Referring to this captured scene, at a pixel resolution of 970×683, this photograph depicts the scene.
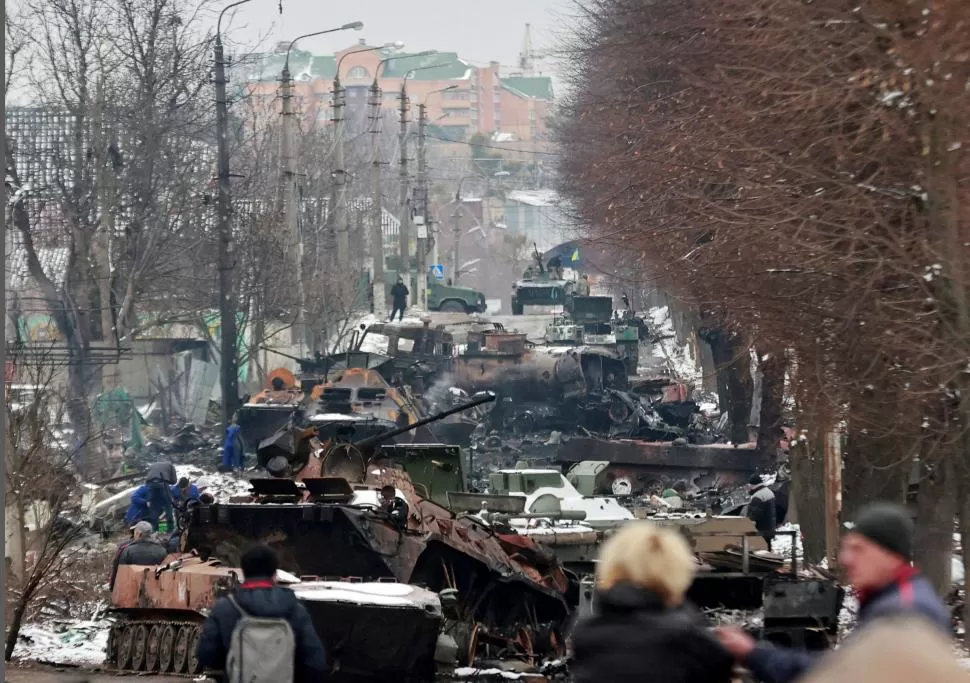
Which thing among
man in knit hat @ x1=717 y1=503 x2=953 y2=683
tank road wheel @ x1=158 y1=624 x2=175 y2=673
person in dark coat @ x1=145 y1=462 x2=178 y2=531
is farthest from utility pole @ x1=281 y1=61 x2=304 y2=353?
man in knit hat @ x1=717 y1=503 x2=953 y2=683

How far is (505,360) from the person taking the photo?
42.4 m

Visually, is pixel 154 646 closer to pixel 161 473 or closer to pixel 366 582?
pixel 366 582

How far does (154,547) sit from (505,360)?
26.2 metres

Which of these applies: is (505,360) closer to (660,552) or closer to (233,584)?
(233,584)

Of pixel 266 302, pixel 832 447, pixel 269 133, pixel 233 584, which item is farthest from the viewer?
pixel 269 133

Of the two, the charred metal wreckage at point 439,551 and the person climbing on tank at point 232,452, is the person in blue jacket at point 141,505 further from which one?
the person climbing on tank at point 232,452

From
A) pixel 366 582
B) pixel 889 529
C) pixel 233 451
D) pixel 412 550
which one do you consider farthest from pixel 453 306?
pixel 889 529

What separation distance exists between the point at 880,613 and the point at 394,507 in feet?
34.5

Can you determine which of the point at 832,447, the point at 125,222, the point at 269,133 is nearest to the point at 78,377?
the point at 125,222

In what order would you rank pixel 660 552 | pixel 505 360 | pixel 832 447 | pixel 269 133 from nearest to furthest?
pixel 660 552, pixel 832 447, pixel 505 360, pixel 269 133

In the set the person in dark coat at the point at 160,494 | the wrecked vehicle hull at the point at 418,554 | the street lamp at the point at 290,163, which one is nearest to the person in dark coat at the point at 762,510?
the wrecked vehicle hull at the point at 418,554

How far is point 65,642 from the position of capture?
16.8 m

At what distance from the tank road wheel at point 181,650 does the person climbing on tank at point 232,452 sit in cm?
1926

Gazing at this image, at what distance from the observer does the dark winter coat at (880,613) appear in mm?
4949
